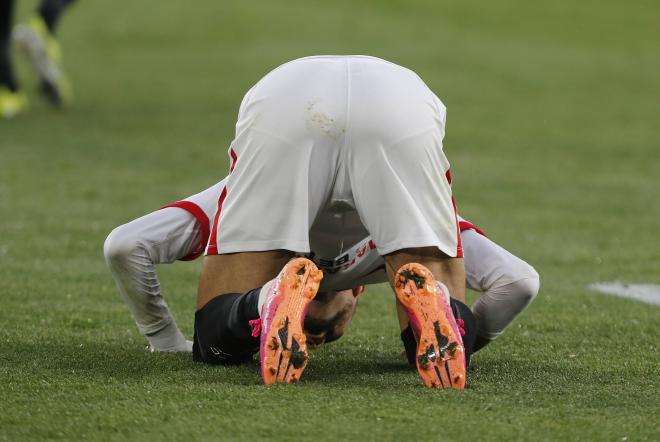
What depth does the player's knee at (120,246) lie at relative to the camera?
12.5 feet

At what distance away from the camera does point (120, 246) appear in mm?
3807

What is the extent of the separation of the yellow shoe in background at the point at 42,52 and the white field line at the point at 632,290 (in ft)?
25.1

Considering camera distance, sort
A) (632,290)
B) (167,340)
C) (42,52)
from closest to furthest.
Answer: (167,340), (632,290), (42,52)

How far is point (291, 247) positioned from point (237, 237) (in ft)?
0.58

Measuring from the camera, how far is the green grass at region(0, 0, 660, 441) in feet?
10.0

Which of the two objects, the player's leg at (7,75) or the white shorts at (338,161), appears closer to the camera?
the white shorts at (338,161)

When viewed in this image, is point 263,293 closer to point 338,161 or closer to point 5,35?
point 338,161

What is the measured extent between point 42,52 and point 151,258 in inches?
334

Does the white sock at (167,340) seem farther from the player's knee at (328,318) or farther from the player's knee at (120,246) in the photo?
the player's knee at (328,318)

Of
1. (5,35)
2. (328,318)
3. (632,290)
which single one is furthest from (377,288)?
(5,35)

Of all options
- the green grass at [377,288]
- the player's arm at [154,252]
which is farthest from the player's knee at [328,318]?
the player's arm at [154,252]

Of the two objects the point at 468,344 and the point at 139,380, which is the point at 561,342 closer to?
the point at 468,344

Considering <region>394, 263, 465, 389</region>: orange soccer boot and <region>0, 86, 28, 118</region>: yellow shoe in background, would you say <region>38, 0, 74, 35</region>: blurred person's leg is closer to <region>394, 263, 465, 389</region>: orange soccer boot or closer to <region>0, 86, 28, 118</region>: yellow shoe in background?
<region>0, 86, 28, 118</region>: yellow shoe in background

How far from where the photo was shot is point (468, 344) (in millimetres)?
3504
